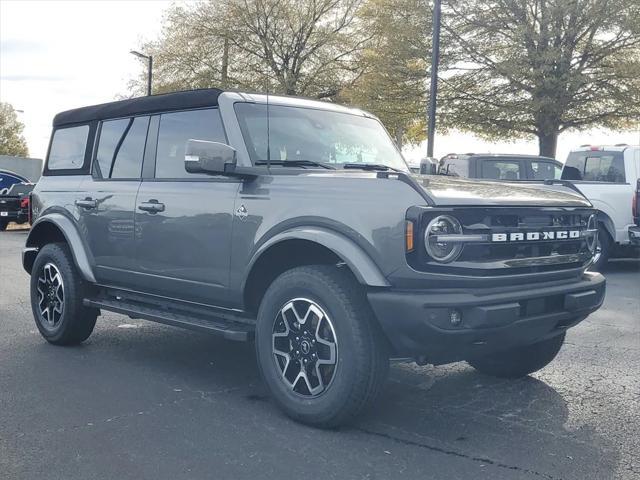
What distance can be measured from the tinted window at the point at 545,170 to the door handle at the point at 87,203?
836 cm

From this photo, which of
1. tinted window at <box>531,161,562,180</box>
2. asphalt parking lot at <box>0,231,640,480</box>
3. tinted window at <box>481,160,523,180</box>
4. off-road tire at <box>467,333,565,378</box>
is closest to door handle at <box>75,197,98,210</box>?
asphalt parking lot at <box>0,231,640,480</box>

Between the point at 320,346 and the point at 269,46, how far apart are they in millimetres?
30893

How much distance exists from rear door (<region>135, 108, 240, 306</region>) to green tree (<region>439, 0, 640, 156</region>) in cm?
1851

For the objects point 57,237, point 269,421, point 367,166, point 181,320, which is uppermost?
point 367,166

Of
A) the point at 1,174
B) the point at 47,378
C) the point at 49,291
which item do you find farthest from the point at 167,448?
the point at 1,174

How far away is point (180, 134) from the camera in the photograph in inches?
217

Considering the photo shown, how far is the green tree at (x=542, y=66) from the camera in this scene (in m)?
22.3

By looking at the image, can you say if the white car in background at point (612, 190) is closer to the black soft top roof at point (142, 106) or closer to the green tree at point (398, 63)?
the black soft top roof at point (142, 106)

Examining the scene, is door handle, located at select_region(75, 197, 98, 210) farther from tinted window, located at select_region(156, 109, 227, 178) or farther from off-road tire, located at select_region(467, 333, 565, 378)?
off-road tire, located at select_region(467, 333, 565, 378)

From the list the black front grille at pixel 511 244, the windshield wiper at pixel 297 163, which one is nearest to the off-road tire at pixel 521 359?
the black front grille at pixel 511 244

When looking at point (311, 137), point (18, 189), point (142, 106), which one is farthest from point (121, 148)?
point (18, 189)

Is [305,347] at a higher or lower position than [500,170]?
lower

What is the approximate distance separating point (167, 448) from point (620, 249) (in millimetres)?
10403

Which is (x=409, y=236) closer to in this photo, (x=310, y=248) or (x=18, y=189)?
(x=310, y=248)
